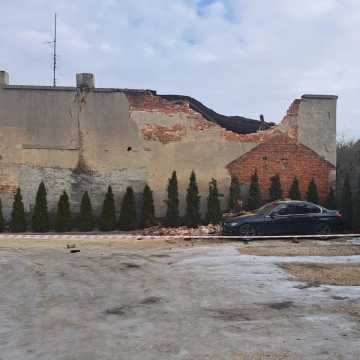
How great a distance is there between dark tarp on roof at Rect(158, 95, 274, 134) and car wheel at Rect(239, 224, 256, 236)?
6137mm

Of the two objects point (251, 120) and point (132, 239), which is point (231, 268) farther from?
point (251, 120)

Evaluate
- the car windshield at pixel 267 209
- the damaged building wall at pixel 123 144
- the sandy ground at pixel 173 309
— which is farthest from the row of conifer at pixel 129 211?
the sandy ground at pixel 173 309

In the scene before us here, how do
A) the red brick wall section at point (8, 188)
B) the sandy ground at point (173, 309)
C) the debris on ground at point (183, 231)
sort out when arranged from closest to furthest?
the sandy ground at point (173, 309) < the debris on ground at point (183, 231) < the red brick wall section at point (8, 188)

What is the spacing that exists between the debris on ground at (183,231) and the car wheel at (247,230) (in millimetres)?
1668

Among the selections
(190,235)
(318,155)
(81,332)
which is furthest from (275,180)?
(81,332)

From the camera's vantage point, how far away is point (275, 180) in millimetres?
21156

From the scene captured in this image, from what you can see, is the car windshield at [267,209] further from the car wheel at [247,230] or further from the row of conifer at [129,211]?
the row of conifer at [129,211]

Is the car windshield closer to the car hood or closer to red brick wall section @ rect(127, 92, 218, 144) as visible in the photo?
the car hood

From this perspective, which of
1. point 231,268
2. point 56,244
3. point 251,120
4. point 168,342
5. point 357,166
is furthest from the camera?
point 357,166

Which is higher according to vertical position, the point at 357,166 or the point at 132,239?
the point at 357,166

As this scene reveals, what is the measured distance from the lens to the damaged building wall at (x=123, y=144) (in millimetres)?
20844

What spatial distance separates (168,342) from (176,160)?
15.4 m

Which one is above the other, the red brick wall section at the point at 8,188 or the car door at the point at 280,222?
the red brick wall section at the point at 8,188

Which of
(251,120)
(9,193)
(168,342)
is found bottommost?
(168,342)
